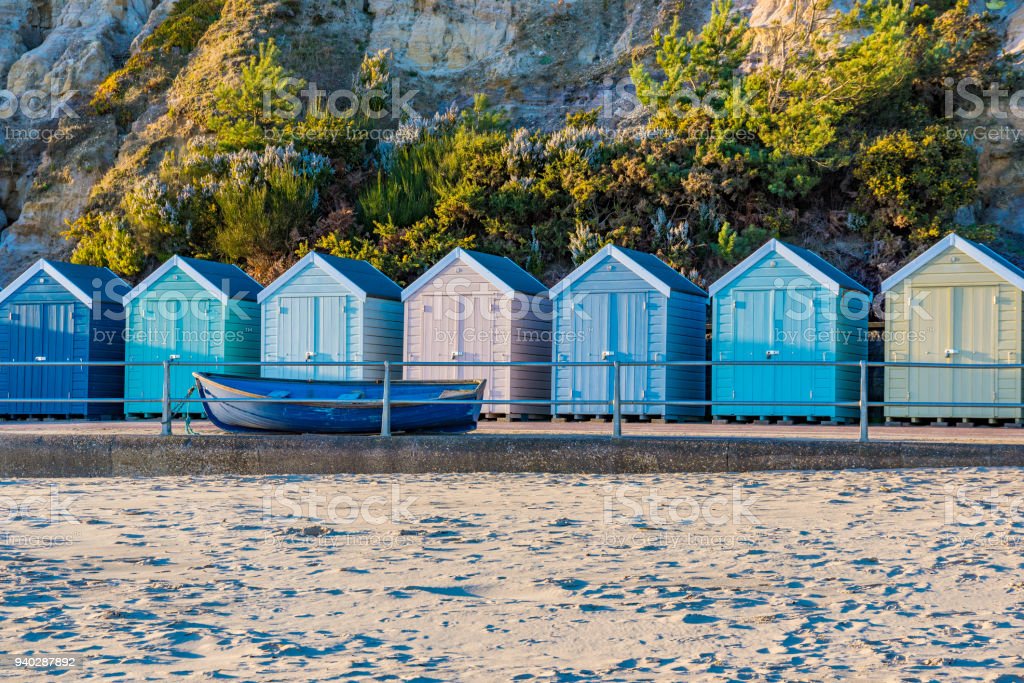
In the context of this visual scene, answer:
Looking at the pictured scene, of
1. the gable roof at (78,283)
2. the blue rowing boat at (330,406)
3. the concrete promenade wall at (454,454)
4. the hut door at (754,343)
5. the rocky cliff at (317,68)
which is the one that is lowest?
the concrete promenade wall at (454,454)

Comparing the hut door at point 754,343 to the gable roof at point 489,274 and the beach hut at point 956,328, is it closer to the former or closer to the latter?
the beach hut at point 956,328

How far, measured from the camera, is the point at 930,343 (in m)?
18.5

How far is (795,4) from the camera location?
102ft

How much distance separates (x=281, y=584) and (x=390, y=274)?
19.0 metres

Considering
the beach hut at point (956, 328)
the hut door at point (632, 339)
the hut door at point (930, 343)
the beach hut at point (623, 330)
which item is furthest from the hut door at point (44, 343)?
the hut door at point (930, 343)

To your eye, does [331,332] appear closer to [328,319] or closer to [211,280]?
[328,319]

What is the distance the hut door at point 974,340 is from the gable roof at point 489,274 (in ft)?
21.7

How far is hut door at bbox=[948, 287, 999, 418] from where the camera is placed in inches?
711

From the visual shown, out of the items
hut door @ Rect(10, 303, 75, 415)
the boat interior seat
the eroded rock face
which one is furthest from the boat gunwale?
the eroded rock face

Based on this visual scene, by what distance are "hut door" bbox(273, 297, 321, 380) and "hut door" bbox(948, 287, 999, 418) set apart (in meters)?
9.92

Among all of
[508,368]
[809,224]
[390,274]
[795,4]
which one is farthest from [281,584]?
[795,4]

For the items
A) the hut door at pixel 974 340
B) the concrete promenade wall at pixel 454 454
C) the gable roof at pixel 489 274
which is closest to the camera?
the concrete promenade wall at pixel 454 454

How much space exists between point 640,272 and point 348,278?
476 centimetres

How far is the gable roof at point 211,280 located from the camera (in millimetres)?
21547
